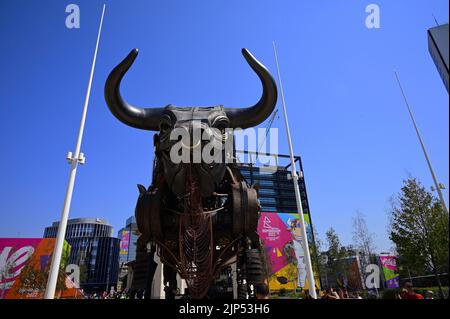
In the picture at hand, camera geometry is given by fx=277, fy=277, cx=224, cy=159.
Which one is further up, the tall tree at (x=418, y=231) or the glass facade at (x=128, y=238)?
the glass facade at (x=128, y=238)

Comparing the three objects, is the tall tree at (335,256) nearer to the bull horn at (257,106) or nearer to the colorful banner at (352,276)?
the colorful banner at (352,276)

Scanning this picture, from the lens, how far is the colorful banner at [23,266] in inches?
1154

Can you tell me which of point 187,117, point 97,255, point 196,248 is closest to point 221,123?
point 187,117

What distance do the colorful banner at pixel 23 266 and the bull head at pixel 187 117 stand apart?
33470mm

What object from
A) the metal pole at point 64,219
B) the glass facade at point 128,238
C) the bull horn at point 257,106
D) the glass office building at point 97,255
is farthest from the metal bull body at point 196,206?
the glass office building at point 97,255

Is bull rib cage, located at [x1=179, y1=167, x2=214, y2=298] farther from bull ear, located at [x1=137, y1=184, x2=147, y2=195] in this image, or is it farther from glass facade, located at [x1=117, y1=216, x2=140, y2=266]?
glass facade, located at [x1=117, y1=216, x2=140, y2=266]

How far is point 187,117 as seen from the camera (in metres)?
4.22

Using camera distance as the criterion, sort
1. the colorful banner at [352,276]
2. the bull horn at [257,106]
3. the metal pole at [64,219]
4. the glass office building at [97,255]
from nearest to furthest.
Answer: the bull horn at [257,106] < the metal pole at [64,219] < the colorful banner at [352,276] < the glass office building at [97,255]

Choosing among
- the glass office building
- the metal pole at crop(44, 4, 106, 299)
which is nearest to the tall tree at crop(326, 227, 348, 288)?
the metal pole at crop(44, 4, 106, 299)

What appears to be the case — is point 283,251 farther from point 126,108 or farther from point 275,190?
point 275,190

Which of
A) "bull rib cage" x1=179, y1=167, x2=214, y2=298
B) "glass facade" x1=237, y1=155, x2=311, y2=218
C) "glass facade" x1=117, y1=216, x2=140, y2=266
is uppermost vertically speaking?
"glass facade" x1=237, y1=155, x2=311, y2=218

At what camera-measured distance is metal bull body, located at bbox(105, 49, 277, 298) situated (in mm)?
3803
